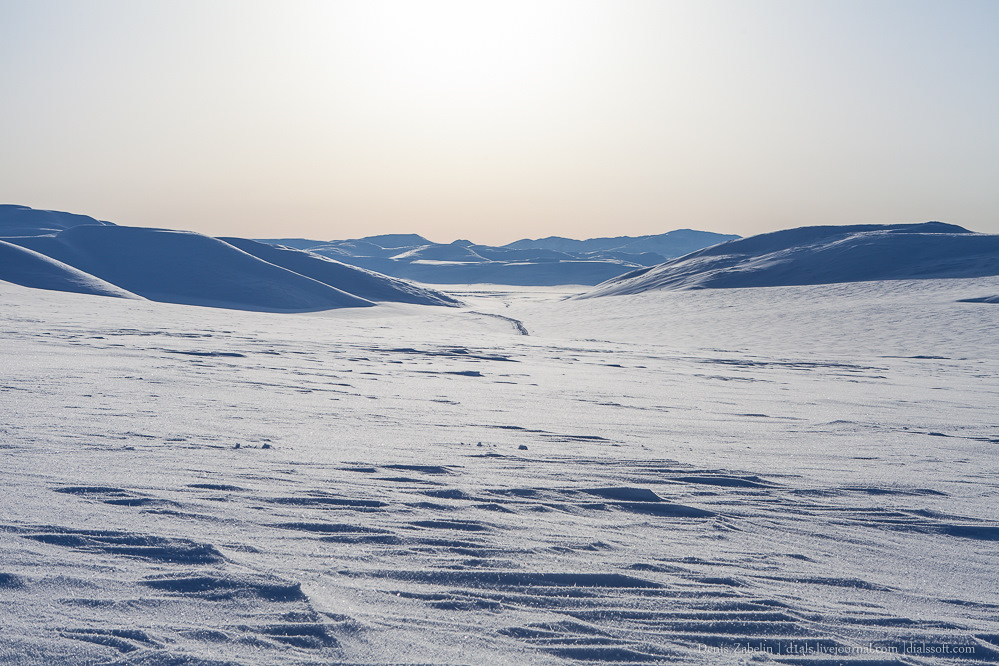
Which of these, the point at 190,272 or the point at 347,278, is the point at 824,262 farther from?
the point at 190,272

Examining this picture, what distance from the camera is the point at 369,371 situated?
11656 mm

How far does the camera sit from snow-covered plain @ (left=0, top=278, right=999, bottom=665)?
2686 mm

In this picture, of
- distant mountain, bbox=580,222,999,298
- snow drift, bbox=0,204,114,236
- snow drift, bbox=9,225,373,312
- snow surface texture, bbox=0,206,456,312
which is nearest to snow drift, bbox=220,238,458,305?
snow surface texture, bbox=0,206,456,312

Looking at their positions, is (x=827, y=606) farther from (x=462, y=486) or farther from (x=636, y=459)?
(x=636, y=459)

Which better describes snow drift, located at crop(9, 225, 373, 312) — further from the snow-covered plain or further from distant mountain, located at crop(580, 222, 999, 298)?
the snow-covered plain

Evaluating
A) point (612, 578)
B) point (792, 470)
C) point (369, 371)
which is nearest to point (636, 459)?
point (792, 470)

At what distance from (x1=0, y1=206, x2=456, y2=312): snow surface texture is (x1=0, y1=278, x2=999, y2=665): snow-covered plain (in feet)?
103

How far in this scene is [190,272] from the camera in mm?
46531

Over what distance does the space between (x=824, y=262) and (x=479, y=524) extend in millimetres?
51801

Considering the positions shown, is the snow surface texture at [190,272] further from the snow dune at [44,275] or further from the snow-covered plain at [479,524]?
the snow-covered plain at [479,524]

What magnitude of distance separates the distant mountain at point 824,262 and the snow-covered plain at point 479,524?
39.5 meters

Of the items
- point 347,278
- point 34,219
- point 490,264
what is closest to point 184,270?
point 347,278

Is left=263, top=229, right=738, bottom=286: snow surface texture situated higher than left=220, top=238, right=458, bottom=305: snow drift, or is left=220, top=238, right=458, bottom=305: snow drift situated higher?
left=263, top=229, right=738, bottom=286: snow surface texture

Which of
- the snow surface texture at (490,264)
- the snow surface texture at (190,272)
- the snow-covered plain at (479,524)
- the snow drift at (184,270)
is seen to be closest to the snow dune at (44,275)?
the snow surface texture at (190,272)
